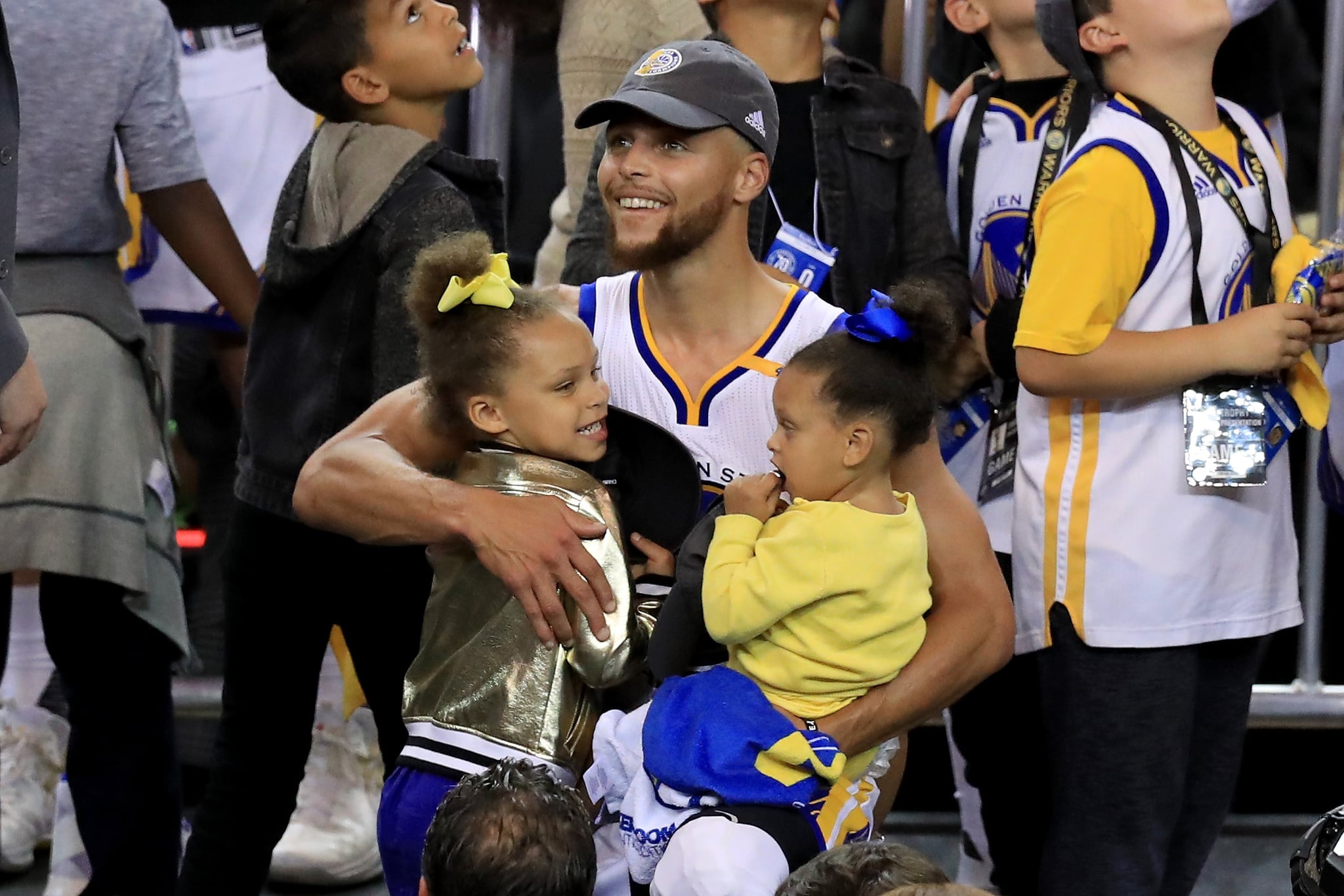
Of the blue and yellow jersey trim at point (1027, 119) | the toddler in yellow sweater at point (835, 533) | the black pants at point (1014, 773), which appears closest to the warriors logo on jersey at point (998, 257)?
the blue and yellow jersey trim at point (1027, 119)

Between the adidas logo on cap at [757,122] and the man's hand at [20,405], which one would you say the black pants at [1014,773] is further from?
the man's hand at [20,405]

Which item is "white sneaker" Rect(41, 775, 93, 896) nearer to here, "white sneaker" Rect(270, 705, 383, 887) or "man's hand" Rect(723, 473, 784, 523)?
"white sneaker" Rect(270, 705, 383, 887)

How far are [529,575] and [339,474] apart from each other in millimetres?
379

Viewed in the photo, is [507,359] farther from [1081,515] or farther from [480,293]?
[1081,515]

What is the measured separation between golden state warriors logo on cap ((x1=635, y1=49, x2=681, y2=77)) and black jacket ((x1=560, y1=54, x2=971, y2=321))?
515 mm

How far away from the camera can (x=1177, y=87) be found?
250 centimetres

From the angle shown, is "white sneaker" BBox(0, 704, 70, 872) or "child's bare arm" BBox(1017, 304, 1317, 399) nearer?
"child's bare arm" BBox(1017, 304, 1317, 399)

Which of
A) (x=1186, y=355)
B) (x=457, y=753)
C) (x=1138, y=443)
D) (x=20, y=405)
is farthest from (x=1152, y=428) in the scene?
(x=20, y=405)

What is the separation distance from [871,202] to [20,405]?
1.47 metres

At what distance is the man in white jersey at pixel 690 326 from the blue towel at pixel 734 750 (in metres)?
0.32

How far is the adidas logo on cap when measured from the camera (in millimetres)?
2426

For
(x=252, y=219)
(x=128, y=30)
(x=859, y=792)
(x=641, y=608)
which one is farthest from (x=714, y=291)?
(x=252, y=219)

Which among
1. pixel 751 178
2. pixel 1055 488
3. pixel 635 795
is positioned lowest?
pixel 635 795

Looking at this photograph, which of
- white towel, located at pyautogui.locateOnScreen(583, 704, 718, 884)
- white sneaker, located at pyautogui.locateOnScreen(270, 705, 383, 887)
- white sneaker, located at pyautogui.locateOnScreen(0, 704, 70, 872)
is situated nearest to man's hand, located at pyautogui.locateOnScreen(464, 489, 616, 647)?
white towel, located at pyautogui.locateOnScreen(583, 704, 718, 884)
